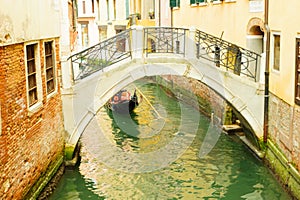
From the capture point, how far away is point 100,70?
9.73m

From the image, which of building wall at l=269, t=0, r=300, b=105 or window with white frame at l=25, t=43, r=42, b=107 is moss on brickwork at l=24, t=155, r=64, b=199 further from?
building wall at l=269, t=0, r=300, b=105

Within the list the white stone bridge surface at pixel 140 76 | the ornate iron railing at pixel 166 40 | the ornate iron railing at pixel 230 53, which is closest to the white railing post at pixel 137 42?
the white stone bridge surface at pixel 140 76

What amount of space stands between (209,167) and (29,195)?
13.3ft

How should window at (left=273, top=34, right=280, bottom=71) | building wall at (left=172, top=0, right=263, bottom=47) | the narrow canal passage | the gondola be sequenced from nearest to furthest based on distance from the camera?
the narrow canal passage
window at (left=273, top=34, right=280, bottom=71)
building wall at (left=172, top=0, right=263, bottom=47)
the gondola

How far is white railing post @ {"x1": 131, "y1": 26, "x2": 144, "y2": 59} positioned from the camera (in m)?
9.89

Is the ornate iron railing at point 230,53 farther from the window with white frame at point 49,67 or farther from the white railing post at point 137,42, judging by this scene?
the window with white frame at point 49,67

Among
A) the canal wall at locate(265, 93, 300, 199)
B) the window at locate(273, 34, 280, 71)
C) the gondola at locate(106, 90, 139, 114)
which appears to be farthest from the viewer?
the gondola at locate(106, 90, 139, 114)

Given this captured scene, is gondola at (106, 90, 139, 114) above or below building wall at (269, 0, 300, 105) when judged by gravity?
below

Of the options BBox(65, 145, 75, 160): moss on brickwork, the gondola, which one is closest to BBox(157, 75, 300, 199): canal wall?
BBox(65, 145, 75, 160): moss on brickwork

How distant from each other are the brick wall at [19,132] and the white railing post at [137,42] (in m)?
2.17

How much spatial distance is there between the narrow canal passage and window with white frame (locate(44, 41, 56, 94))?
1766 millimetres

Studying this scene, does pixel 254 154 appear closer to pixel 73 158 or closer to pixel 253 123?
pixel 253 123

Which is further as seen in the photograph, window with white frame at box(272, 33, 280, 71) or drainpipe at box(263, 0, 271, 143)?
drainpipe at box(263, 0, 271, 143)

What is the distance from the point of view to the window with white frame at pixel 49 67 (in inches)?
342
